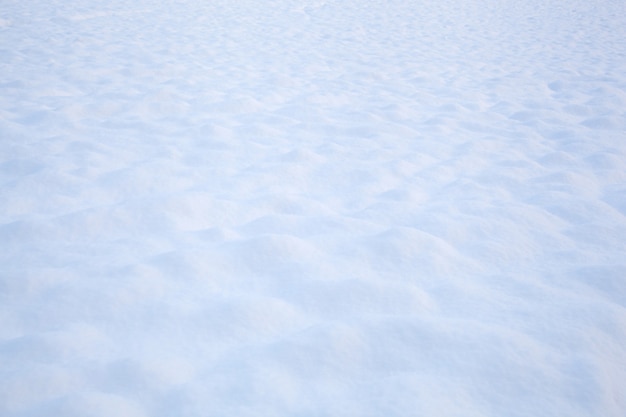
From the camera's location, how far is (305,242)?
1.74 metres

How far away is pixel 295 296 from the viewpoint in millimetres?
1475

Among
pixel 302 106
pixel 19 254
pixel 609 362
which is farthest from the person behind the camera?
pixel 302 106

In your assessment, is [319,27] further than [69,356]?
Yes

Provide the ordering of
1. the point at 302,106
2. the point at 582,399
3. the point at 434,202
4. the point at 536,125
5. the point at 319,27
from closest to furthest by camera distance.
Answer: the point at 582,399, the point at 434,202, the point at 536,125, the point at 302,106, the point at 319,27

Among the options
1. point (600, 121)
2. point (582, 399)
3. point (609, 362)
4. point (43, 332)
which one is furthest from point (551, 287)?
point (600, 121)

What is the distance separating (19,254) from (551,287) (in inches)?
69.2

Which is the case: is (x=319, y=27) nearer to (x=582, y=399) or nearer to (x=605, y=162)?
(x=605, y=162)

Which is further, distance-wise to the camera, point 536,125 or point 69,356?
point 536,125

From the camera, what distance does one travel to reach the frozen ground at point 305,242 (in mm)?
1166

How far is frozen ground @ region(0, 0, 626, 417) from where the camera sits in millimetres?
1166

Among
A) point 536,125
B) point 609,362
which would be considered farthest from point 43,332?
point 536,125

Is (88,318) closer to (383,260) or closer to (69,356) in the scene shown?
(69,356)

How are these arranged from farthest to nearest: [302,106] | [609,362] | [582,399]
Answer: [302,106] < [609,362] < [582,399]

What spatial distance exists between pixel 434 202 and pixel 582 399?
106cm
